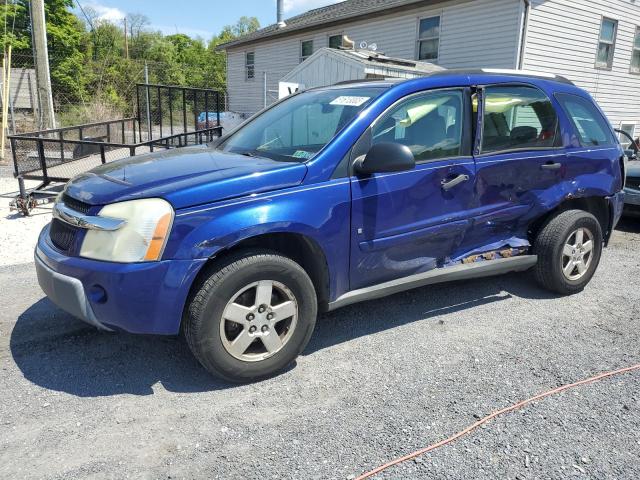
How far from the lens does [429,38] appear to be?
1484 centimetres

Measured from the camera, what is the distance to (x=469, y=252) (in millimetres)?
3932

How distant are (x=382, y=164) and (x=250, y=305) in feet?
3.79

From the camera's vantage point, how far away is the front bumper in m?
2.65

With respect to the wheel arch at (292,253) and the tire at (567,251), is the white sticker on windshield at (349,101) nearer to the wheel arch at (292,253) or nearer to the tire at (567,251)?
the wheel arch at (292,253)

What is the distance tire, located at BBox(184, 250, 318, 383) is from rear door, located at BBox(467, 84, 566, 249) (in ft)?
5.22

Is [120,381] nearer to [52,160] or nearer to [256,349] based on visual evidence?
[256,349]

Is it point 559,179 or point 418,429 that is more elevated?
point 559,179

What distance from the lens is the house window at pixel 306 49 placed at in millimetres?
19984

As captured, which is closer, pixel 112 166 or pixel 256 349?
pixel 256 349

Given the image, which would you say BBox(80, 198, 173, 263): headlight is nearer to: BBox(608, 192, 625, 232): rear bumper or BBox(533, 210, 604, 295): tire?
BBox(533, 210, 604, 295): tire

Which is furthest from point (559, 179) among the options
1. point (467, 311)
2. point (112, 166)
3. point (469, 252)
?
point (112, 166)

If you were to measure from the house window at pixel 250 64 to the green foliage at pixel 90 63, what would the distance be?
4327mm

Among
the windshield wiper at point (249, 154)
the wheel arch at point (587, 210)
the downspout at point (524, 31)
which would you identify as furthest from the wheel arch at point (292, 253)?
the downspout at point (524, 31)

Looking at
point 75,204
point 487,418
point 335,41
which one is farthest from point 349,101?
point 335,41
